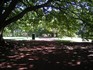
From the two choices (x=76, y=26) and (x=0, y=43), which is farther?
(x=0, y=43)

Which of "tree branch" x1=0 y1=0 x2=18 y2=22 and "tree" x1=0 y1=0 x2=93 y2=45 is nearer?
"tree" x1=0 y1=0 x2=93 y2=45

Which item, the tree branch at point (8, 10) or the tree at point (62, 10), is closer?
the tree at point (62, 10)

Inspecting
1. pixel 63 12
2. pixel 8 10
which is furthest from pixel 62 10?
pixel 8 10

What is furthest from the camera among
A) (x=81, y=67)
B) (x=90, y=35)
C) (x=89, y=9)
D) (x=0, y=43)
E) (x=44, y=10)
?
(x=0, y=43)

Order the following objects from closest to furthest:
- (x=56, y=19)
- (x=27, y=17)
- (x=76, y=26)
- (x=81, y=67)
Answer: (x=81, y=67) < (x=76, y=26) < (x=56, y=19) < (x=27, y=17)

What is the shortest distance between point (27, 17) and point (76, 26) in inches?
296

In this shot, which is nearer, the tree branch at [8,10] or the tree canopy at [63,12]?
the tree canopy at [63,12]

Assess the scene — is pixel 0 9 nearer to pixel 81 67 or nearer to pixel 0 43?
pixel 0 43

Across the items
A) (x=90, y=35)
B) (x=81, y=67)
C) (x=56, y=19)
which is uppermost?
(x=56, y=19)

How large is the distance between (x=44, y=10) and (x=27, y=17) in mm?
5391

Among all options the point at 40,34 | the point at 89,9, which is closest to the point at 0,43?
the point at 89,9

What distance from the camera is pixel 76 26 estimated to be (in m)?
16.2

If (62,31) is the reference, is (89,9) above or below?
above

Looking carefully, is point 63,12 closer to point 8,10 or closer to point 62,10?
point 62,10
